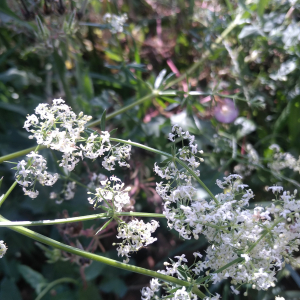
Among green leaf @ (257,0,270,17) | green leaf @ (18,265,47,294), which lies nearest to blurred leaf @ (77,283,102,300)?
green leaf @ (18,265,47,294)

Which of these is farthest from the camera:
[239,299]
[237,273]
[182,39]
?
[182,39]

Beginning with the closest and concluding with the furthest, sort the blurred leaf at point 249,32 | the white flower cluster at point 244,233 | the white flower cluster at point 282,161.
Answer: the white flower cluster at point 244,233 < the white flower cluster at point 282,161 < the blurred leaf at point 249,32

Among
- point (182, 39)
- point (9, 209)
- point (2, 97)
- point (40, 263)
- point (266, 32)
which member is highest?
point (266, 32)

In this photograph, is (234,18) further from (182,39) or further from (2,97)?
(2,97)

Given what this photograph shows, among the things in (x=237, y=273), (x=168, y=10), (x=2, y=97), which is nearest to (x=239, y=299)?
(x=237, y=273)

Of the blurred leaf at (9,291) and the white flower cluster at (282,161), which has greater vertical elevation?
the white flower cluster at (282,161)

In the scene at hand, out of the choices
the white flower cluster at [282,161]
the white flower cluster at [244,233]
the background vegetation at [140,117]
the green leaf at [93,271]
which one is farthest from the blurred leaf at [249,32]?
the green leaf at [93,271]

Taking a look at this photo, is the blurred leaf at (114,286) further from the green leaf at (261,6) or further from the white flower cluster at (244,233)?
the green leaf at (261,6)

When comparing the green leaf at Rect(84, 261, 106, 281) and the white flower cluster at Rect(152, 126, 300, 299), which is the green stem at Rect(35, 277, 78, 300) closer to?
the green leaf at Rect(84, 261, 106, 281)
